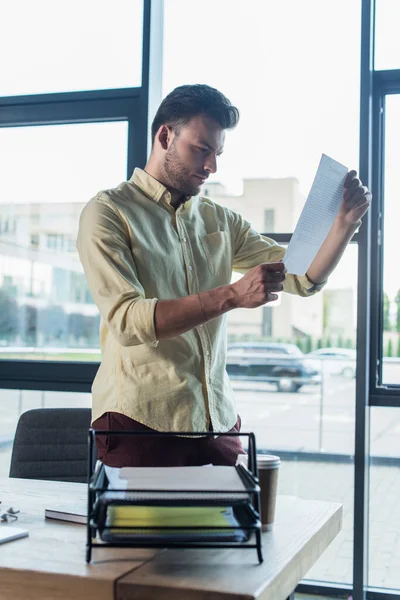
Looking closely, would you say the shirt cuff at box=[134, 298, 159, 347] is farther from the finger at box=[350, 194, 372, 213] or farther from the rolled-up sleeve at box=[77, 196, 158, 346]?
the finger at box=[350, 194, 372, 213]

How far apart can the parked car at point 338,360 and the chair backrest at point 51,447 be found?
1.04 m

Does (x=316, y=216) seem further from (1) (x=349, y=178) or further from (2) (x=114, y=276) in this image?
(2) (x=114, y=276)

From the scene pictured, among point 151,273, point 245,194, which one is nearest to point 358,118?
point 245,194

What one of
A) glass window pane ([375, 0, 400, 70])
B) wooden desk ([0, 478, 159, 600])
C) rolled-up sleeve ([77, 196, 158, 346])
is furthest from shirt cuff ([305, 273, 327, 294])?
glass window pane ([375, 0, 400, 70])

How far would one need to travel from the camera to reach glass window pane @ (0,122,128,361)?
324 cm

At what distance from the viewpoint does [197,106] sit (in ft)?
6.75

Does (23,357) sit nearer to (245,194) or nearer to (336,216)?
(245,194)

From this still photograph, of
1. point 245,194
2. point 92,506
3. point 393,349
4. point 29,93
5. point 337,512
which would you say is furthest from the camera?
point 29,93

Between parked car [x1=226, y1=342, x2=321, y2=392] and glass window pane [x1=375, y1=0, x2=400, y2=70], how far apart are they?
117 centimetres

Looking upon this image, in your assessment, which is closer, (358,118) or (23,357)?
(358,118)

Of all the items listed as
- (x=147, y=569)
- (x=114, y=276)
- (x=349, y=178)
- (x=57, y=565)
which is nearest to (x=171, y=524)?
(x=147, y=569)

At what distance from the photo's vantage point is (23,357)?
3283mm

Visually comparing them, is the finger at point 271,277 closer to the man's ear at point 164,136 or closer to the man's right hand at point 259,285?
the man's right hand at point 259,285

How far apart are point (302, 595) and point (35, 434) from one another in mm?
1318
